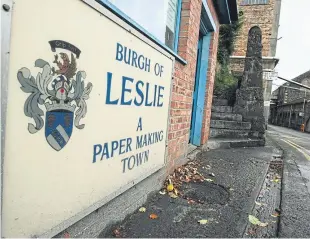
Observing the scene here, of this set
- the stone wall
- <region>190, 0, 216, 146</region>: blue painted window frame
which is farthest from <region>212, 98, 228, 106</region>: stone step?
the stone wall

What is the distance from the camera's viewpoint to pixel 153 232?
219 cm

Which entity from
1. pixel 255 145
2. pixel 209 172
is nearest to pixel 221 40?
pixel 255 145

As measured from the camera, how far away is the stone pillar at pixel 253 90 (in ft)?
25.0

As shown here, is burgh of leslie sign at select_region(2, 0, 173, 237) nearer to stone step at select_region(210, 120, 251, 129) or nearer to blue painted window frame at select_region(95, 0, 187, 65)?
blue painted window frame at select_region(95, 0, 187, 65)

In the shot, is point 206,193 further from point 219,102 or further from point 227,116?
point 219,102

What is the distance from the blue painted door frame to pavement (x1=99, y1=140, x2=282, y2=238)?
117 cm

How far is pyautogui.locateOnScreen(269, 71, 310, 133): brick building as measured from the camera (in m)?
27.3

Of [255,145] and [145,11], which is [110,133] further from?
[255,145]

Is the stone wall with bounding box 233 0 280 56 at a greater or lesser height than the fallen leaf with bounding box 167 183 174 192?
greater

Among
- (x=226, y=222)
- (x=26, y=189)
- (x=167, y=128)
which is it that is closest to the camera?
(x=26, y=189)

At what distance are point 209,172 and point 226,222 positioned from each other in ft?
5.57

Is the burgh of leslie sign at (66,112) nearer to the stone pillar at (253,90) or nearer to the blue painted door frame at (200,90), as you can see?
the blue painted door frame at (200,90)

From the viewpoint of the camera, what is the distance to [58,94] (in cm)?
144

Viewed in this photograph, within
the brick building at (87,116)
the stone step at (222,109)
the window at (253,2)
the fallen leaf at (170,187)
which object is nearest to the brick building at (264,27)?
the window at (253,2)
